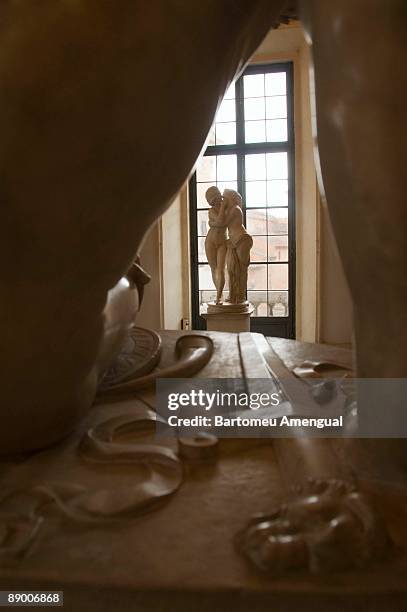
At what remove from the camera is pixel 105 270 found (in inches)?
28.0

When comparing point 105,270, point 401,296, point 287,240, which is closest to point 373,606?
point 401,296

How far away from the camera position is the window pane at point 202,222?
22.6 feet

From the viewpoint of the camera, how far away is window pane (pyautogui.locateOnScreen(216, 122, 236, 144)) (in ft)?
22.7

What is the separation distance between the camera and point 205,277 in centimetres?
686

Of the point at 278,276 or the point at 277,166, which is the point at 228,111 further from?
the point at 278,276

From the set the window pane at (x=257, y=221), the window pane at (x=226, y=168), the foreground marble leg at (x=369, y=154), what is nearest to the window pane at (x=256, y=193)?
the window pane at (x=257, y=221)

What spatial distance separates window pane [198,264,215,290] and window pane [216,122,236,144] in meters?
1.73

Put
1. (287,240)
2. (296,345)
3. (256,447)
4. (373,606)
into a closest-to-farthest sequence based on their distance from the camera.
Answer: (373,606) → (256,447) → (296,345) → (287,240)

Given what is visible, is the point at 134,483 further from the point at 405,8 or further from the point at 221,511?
the point at 405,8

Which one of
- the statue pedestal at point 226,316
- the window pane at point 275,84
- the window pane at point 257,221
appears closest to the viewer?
the statue pedestal at point 226,316

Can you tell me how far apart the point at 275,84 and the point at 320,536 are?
6955mm

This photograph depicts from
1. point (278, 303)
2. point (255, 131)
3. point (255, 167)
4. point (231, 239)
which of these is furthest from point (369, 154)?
point (255, 131)

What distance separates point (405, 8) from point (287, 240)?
631 centimetres

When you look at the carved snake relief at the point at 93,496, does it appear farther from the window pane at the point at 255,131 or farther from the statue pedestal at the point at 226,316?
the window pane at the point at 255,131
